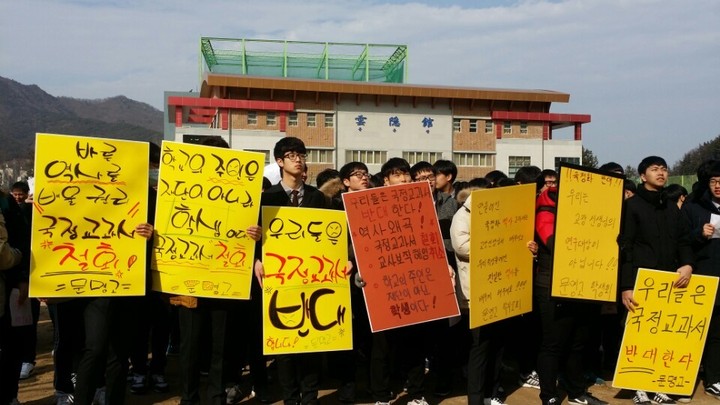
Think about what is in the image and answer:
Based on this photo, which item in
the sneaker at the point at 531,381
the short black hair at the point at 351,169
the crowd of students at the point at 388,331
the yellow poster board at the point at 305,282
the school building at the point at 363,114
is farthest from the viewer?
the school building at the point at 363,114

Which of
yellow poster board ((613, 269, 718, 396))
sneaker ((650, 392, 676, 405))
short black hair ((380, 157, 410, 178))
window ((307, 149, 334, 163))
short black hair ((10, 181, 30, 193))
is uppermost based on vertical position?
window ((307, 149, 334, 163))

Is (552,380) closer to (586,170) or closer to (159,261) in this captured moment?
(586,170)

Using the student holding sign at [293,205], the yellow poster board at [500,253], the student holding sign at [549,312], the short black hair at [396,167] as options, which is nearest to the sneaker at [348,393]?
the student holding sign at [293,205]

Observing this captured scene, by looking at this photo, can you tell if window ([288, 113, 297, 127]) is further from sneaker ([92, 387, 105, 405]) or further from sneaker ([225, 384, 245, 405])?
sneaker ([92, 387, 105, 405])

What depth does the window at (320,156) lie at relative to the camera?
5481cm

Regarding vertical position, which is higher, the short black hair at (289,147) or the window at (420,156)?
the window at (420,156)

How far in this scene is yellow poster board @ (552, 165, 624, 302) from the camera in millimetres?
5691

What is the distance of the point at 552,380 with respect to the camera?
235 inches

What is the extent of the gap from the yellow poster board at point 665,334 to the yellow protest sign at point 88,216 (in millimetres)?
4153

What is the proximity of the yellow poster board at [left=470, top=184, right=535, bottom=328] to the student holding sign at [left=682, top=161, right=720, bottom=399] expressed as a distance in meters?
1.98

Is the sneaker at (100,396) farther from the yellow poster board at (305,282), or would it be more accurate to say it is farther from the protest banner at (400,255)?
the protest banner at (400,255)

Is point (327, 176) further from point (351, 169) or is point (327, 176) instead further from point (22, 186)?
point (22, 186)

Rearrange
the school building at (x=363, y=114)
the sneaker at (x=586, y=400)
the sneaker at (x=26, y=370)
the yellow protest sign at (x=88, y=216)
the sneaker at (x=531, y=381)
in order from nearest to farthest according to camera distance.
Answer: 1. the yellow protest sign at (x=88, y=216)
2. the sneaker at (x=586, y=400)
3. the sneaker at (x=531, y=381)
4. the sneaker at (x=26, y=370)
5. the school building at (x=363, y=114)

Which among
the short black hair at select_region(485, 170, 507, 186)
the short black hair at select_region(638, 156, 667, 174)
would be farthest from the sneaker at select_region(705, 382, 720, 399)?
the short black hair at select_region(485, 170, 507, 186)
